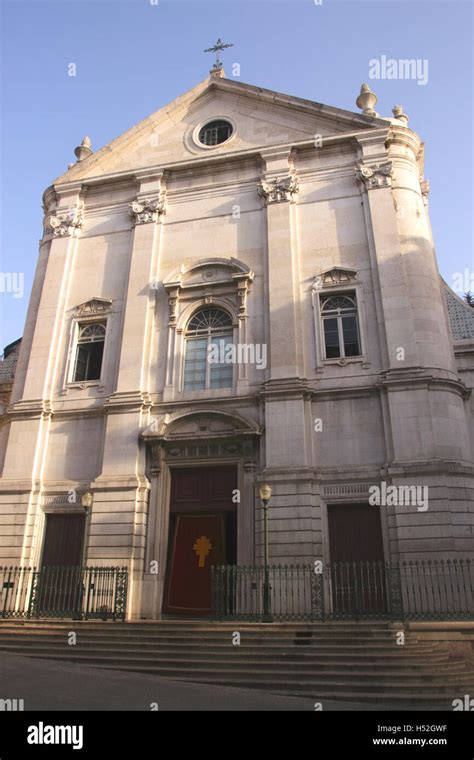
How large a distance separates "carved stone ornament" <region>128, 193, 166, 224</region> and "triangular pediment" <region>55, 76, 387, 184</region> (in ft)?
6.18

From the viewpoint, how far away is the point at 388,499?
16.8 meters

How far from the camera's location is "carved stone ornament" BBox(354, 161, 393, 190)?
21141mm

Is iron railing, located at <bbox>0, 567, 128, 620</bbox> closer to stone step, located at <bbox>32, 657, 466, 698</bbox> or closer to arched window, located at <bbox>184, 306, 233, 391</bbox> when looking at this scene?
stone step, located at <bbox>32, 657, 466, 698</bbox>

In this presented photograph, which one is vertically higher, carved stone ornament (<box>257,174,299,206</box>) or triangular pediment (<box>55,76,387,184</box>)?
triangular pediment (<box>55,76,387,184</box>)

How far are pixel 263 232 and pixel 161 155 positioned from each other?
22.5 ft

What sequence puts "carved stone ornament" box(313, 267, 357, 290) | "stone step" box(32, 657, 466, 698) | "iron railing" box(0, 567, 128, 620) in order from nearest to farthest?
"stone step" box(32, 657, 466, 698) < "iron railing" box(0, 567, 128, 620) < "carved stone ornament" box(313, 267, 357, 290)

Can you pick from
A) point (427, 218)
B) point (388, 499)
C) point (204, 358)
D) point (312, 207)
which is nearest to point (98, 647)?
point (388, 499)

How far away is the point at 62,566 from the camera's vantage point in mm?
18797

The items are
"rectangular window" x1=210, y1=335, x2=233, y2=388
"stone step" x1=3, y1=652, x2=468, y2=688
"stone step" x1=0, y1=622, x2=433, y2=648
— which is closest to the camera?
"stone step" x1=3, y1=652, x2=468, y2=688

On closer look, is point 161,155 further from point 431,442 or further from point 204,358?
point 431,442

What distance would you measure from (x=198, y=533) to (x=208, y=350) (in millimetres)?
6394

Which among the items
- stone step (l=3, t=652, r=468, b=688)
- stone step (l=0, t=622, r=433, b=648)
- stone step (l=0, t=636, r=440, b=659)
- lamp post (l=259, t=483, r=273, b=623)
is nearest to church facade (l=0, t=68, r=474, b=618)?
lamp post (l=259, t=483, r=273, b=623)

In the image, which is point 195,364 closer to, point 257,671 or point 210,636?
point 210,636

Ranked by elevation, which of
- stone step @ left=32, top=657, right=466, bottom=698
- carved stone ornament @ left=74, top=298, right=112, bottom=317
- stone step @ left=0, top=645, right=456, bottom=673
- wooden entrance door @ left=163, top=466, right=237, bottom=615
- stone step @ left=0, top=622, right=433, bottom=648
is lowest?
stone step @ left=32, top=657, right=466, bottom=698
